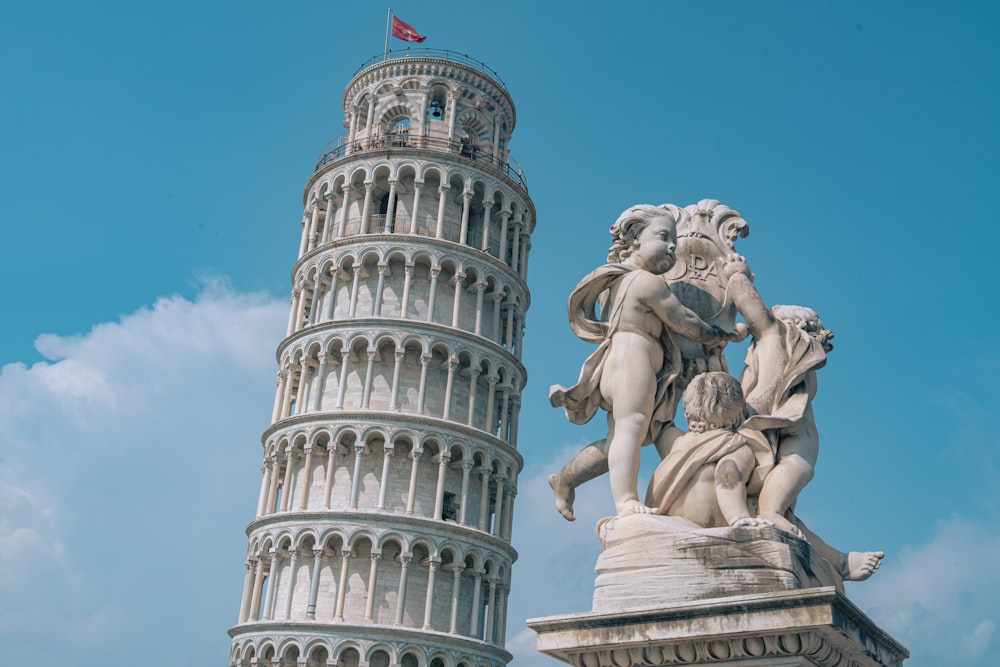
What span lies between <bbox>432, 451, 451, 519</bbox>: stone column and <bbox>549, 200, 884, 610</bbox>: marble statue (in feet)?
125

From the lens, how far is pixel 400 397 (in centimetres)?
4484

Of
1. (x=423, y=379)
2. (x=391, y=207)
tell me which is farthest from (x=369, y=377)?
(x=391, y=207)

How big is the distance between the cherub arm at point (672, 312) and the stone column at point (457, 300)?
40.5 meters

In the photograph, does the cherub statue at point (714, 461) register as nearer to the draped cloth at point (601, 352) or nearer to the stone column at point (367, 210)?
the draped cloth at point (601, 352)

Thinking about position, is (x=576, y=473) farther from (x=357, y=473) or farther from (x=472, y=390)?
(x=472, y=390)

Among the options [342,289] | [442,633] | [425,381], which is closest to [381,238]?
→ [342,289]

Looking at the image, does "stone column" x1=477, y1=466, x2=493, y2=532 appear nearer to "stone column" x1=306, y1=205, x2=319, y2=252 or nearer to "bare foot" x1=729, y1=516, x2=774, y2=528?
"stone column" x1=306, y1=205, x2=319, y2=252

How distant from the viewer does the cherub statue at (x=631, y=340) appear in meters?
5.43

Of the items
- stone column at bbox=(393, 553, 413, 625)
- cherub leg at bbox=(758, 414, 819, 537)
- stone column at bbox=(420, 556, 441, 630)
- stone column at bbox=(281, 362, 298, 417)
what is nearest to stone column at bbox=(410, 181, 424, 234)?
stone column at bbox=(281, 362, 298, 417)

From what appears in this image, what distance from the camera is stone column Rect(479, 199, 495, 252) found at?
48.0m

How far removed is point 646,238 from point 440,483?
38.4m

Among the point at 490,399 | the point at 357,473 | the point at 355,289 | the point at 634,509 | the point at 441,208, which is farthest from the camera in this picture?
the point at 441,208

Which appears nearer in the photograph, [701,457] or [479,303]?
[701,457]

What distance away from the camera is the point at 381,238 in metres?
46.5
